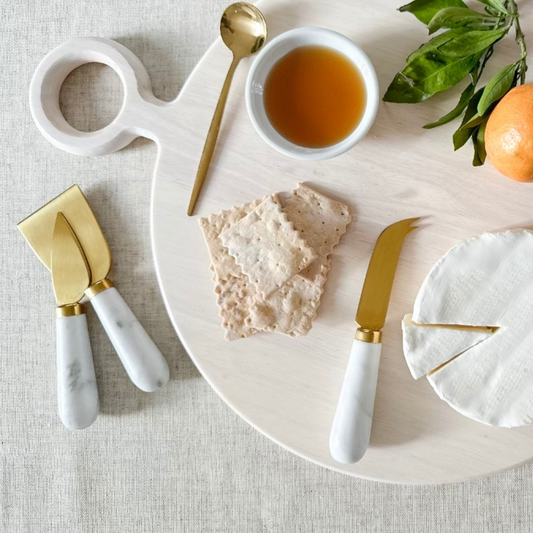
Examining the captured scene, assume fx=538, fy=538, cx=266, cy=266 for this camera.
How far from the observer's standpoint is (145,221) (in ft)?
3.94

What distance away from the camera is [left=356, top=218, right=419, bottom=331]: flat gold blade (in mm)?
1085

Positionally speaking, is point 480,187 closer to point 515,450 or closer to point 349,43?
point 349,43

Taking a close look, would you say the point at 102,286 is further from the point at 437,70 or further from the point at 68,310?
the point at 437,70

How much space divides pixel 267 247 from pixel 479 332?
17.6 inches

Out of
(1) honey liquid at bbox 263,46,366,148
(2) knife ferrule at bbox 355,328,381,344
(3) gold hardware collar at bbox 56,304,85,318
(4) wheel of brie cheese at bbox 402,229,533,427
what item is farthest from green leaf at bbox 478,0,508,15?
(3) gold hardware collar at bbox 56,304,85,318

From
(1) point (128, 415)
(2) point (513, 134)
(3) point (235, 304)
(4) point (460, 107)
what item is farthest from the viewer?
(1) point (128, 415)

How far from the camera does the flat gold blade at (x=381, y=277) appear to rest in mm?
1085

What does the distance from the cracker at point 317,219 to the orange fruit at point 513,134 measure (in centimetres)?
30

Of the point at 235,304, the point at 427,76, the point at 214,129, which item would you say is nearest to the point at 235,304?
the point at 235,304

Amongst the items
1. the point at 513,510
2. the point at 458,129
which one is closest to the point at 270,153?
the point at 458,129

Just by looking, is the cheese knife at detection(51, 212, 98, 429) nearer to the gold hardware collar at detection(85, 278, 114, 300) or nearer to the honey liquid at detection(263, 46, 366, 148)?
the gold hardware collar at detection(85, 278, 114, 300)

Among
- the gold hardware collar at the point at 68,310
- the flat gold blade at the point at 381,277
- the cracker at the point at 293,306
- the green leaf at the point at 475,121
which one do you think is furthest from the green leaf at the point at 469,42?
the gold hardware collar at the point at 68,310

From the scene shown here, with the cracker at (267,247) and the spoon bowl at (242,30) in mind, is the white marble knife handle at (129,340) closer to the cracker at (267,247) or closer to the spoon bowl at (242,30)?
the cracker at (267,247)

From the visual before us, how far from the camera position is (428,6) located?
0.98 m
